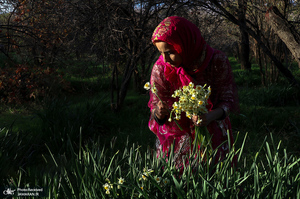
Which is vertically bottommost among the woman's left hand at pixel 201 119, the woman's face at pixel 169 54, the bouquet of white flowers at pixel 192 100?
the woman's left hand at pixel 201 119

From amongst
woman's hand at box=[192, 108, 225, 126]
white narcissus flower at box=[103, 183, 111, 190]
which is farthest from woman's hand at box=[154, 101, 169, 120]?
white narcissus flower at box=[103, 183, 111, 190]

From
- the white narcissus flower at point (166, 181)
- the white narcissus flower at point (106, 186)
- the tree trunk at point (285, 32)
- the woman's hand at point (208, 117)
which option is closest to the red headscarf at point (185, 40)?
the woman's hand at point (208, 117)

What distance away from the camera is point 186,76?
6.51ft

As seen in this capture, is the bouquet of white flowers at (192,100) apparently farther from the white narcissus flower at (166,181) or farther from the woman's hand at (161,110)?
the white narcissus flower at (166,181)

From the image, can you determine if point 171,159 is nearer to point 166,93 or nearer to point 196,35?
point 166,93

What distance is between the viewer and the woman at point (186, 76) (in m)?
1.90

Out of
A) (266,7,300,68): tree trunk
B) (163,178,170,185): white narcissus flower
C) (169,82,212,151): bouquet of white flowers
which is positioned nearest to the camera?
(169,82,212,151): bouquet of white flowers

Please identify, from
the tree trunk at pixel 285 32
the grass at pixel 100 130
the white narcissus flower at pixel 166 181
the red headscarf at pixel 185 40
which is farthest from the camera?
the tree trunk at pixel 285 32

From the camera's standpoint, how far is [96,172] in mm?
1779

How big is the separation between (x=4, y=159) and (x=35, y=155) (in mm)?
810

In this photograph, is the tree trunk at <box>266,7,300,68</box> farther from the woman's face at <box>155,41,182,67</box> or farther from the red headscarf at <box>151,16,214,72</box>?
the woman's face at <box>155,41,182,67</box>

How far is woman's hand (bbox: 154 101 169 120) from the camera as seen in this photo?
→ 1.89 meters

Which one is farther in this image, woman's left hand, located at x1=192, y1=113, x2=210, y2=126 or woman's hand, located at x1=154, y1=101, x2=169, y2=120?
woman's hand, located at x1=154, y1=101, x2=169, y2=120

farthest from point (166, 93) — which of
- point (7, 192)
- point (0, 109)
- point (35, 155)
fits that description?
point (0, 109)
